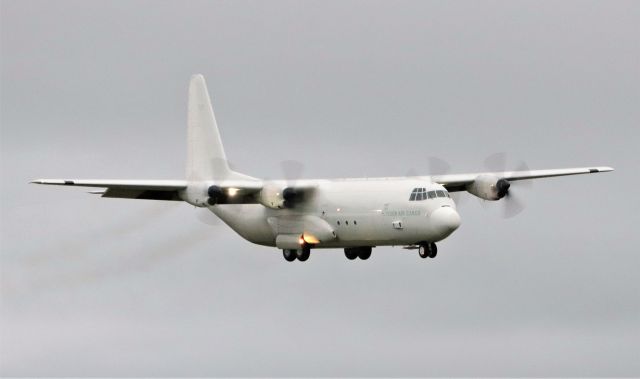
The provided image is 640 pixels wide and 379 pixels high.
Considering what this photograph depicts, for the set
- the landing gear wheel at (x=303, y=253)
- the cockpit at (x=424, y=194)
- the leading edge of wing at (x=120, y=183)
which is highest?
the leading edge of wing at (x=120, y=183)

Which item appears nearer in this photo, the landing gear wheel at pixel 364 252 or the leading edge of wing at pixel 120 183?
the leading edge of wing at pixel 120 183

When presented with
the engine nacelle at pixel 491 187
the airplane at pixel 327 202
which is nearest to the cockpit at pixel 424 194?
the airplane at pixel 327 202

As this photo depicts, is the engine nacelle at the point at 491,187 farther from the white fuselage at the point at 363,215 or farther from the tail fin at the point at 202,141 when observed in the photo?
the tail fin at the point at 202,141

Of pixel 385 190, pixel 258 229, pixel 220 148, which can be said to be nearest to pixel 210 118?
pixel 220 148

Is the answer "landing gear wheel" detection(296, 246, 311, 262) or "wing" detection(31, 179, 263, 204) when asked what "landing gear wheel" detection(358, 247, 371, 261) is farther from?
"wing" detection(31, 179, 263, 204)

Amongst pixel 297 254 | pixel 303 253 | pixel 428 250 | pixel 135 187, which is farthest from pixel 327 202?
pixel 135 187

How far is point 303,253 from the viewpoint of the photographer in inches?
1821

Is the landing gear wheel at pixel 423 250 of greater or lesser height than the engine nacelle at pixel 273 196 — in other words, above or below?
below

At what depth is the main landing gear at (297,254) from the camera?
46250 millimetres

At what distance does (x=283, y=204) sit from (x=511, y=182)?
698cm

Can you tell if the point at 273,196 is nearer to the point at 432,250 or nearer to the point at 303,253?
the point at 303,253

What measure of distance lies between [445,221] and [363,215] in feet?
10.4

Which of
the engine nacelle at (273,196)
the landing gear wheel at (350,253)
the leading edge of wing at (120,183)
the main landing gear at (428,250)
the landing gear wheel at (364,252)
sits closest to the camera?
the main landing gear at (428,250)

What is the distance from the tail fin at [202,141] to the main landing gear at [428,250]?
8240mm
